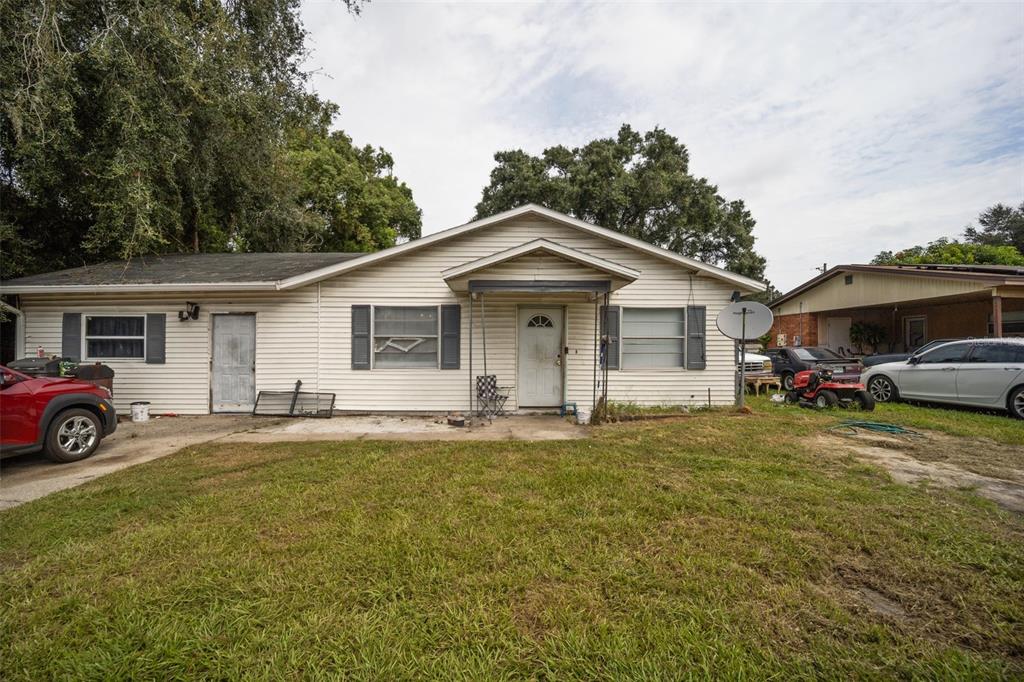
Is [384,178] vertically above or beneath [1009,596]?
above

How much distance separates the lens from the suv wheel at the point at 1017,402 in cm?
763

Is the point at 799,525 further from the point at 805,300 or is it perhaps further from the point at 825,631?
the point at 805,300

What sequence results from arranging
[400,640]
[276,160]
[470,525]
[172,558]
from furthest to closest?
1. [276,160]
2. [470,525]
3. [172,558]
4. [400,640]

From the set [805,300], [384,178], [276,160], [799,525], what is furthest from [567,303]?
[384,178]

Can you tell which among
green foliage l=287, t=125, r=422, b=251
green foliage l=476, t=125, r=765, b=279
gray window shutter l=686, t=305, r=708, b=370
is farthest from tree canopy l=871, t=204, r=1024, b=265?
green foliage l=287, t=125, r=422, b=251

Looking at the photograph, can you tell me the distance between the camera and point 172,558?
290 cm

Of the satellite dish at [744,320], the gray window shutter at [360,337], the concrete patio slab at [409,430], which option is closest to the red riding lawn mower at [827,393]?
the satellite dish at [744,320]

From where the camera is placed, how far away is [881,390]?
9969 millimetres

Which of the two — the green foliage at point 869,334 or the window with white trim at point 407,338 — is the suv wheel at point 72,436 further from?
the green foliage at point 869,334

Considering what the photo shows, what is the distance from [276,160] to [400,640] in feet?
49.1

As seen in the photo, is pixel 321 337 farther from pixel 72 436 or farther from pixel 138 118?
pixel 138 118

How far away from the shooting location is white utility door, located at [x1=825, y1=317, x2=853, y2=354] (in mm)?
19188

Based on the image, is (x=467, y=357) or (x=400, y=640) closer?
(x=400, y=640)

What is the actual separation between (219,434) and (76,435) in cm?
170
